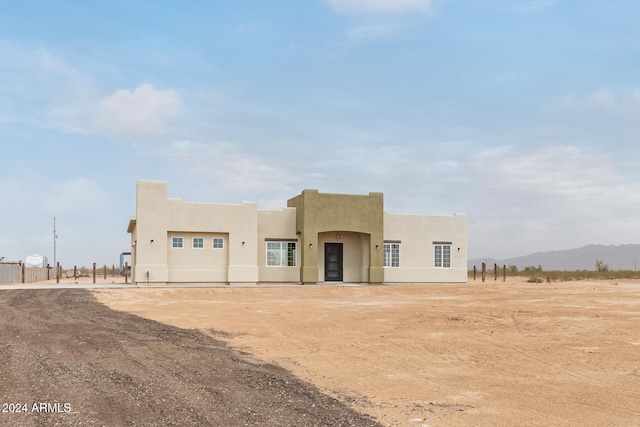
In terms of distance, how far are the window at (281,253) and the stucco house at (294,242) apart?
0.06 metres

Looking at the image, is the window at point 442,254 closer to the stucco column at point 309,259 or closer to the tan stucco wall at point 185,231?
the stucco column at point 309,259

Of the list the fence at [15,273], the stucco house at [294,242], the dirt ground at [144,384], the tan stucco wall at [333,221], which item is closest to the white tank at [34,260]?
the fence at [15,273]

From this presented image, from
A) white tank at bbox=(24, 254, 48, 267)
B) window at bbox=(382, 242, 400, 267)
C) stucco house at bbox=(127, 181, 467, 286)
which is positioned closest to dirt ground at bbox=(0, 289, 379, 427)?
stucco house at bbox=(127, 181, 467, 286)

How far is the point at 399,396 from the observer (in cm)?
905

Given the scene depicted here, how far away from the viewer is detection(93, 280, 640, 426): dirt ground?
8.45 m

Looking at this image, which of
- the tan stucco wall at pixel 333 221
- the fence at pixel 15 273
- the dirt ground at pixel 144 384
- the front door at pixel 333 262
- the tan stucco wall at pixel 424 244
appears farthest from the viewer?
the fence at pixel 15 273

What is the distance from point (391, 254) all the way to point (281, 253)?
6.91 meters

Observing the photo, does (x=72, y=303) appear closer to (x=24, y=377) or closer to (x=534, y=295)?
(x=24, y=377)

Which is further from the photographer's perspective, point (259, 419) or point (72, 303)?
point (72, 303)

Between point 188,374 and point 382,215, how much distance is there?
1069 inches

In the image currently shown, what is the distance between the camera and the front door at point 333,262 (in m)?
36.9

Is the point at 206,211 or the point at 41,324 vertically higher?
the point at 206,211

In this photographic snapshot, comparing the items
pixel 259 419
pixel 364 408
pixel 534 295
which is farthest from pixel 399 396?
pixel 534 295

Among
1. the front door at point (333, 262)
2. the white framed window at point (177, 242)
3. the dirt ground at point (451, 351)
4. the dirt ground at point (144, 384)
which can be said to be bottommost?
the dirt ground at point (451, 351)
